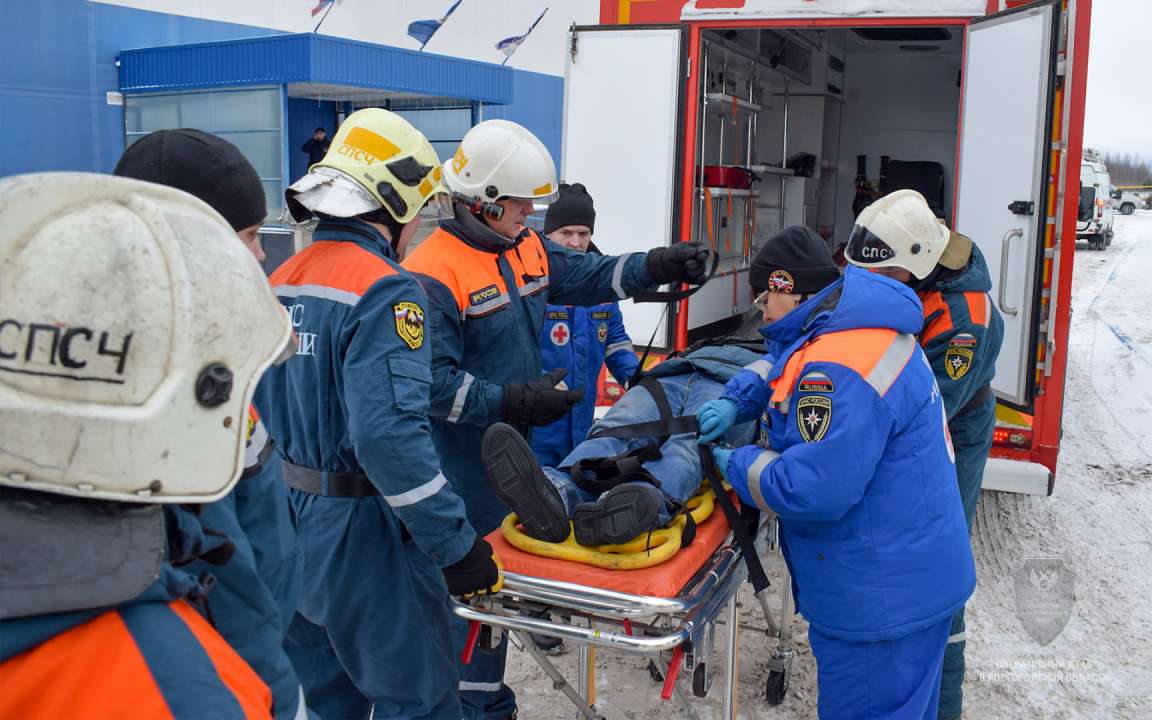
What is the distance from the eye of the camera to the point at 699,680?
228 centimetres

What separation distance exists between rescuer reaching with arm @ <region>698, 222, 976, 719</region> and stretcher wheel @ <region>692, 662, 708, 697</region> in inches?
12.2

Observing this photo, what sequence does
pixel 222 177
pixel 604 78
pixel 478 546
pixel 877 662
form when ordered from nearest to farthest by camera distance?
pixel 222 177 < pixel 478 546 < pixel 877 662 < pixel 604 78

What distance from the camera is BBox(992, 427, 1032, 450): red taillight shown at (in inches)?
163

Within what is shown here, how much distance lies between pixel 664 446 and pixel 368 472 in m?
1.20

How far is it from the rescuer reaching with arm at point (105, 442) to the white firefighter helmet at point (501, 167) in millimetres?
1802

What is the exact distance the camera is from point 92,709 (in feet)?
2.32

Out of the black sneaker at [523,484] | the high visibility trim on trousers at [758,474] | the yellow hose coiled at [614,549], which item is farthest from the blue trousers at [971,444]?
the black sneaker at [523,484]

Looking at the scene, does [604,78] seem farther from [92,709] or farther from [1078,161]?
[92,709]

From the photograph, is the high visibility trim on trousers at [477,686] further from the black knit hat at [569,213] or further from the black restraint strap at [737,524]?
the black knit hat at [569,213]

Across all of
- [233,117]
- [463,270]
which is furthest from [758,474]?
[233,117]

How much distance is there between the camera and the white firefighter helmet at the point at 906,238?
308 centimetres

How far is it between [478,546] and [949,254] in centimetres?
220

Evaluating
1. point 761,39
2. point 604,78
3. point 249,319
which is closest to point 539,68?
point 761,39

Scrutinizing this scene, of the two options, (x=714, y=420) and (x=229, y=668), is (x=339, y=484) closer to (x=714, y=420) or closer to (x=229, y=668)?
(x=714, y=420)
